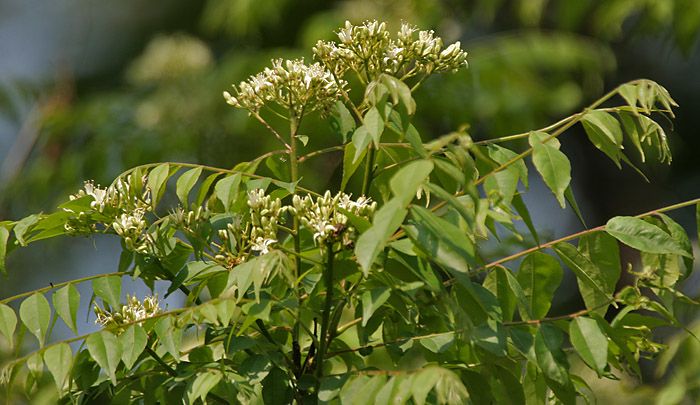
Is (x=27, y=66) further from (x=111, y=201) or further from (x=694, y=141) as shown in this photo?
(x=111, y=201)

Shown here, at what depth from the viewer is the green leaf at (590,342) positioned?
1.39 m

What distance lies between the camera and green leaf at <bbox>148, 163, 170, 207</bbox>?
4.99ft

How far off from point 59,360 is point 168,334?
0.16 m

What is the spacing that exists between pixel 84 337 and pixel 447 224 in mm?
562

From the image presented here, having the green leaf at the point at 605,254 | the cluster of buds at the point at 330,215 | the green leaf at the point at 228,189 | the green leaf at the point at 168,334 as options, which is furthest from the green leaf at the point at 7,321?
the green leaf at the point at 605,254

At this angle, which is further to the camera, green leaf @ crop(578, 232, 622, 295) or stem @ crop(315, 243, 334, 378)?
green leaf @ crop(578, 232, 622, 295)

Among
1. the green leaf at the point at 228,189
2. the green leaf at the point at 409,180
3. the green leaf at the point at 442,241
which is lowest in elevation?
the green leaf at the point at 442,241

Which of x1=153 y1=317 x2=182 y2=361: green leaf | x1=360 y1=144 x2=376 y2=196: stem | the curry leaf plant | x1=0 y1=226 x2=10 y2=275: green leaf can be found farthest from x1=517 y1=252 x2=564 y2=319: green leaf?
x1=0 y1=226 x2=10 y2=275: green leaf

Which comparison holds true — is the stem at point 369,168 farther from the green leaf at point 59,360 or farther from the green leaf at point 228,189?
the green leaf at point 59,360

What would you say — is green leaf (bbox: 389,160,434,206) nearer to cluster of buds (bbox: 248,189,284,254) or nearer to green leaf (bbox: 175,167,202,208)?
cluster of buds (bbox: 248,189,284,254)

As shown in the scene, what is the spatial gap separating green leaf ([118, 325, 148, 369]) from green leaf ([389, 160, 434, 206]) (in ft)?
1.38

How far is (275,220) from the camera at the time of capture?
1.42m

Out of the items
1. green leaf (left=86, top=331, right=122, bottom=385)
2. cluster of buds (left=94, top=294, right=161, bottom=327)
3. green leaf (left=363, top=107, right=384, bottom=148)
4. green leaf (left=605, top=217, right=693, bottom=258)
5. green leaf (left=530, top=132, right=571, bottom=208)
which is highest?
green leaf (left=363, top=107, right=384, bottom=148)

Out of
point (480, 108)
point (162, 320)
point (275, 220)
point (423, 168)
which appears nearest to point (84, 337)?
point (162, 320)
